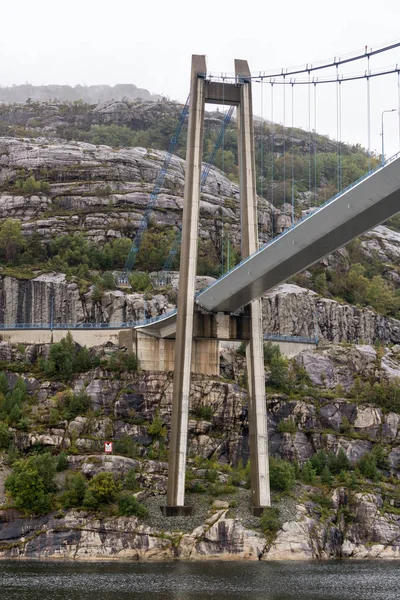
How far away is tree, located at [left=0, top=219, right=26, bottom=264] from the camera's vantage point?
105 m

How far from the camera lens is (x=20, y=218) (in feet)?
364

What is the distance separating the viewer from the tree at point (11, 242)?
105 m

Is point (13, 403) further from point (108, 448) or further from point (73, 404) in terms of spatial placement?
point (108, 448)

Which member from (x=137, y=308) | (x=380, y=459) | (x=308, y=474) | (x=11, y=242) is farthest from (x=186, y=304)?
(x=11, y=242)

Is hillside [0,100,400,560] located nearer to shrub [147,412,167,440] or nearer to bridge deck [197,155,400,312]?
shrub [147,412,167,440]

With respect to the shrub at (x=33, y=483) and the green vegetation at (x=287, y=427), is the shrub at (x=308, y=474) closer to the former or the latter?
the green vegetation at (x=287, y=427)

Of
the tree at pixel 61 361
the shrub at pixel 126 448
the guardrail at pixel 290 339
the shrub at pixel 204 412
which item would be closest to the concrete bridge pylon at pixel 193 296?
the shrub at pixel 126 448

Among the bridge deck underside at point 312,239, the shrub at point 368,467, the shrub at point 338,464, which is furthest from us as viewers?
the shrub at point 338,464

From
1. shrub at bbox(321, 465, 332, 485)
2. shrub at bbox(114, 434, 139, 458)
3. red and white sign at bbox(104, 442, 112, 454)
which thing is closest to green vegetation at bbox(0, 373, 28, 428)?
red and white sign at bbox(104, 442, 112, 454)

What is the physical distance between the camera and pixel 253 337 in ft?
228

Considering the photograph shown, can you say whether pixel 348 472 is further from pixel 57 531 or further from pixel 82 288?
pixel 82 288

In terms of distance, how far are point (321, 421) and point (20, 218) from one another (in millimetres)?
44848

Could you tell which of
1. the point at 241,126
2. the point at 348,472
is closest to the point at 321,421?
the point at 348,472

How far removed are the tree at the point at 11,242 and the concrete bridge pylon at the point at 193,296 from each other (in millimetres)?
38431
